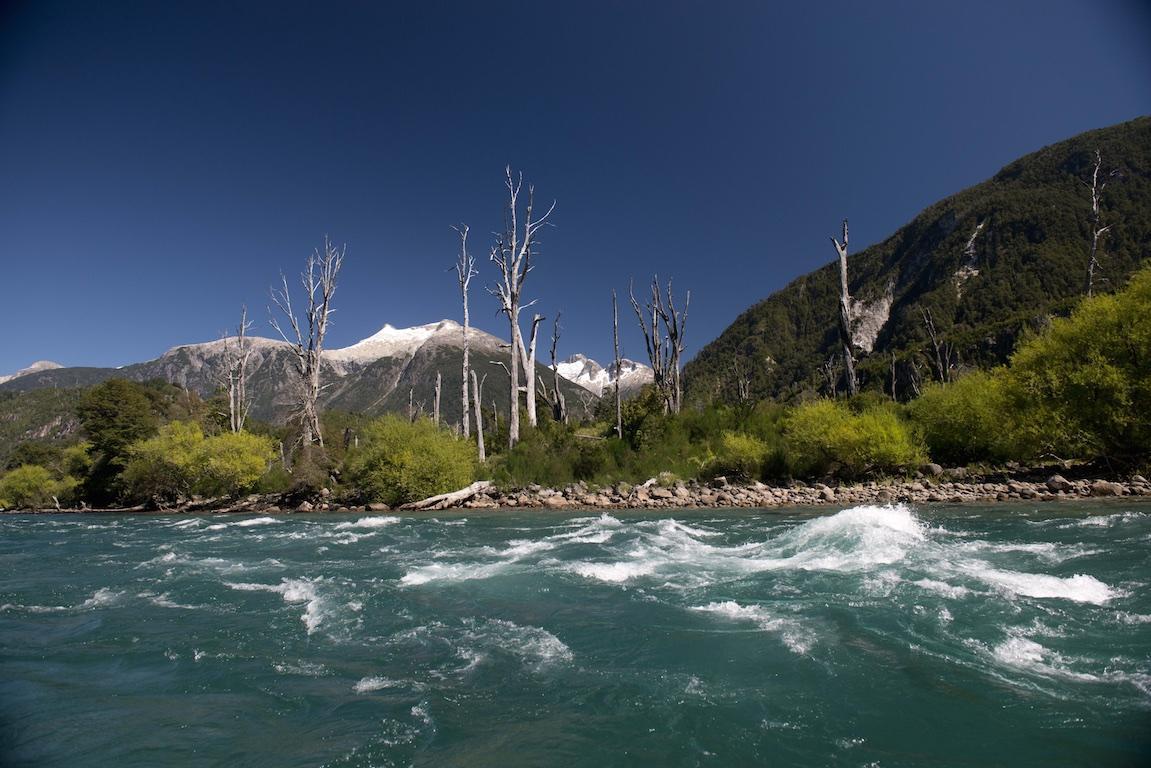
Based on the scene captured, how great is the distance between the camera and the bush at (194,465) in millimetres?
30625

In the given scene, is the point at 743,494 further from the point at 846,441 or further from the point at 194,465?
the point at 194,465

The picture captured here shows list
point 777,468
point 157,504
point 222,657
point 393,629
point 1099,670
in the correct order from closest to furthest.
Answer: point 1099,670
point 222,657
point 393,629
point 777,468
point 157,504

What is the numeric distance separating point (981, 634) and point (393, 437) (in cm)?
2289

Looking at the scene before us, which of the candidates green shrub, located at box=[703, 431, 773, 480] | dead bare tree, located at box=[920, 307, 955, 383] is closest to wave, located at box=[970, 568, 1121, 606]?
green shrub, located at box=[703, 431, 773, 480]

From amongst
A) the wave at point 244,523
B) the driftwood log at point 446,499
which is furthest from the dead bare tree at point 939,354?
the wave at point 244,523

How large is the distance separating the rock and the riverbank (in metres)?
0.02

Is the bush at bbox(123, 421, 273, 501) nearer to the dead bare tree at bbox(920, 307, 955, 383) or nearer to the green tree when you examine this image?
the green tree

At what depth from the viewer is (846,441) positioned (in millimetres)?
22312

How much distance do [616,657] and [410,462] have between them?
795 inches

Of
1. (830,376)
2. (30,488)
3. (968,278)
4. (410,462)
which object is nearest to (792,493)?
(410,462)

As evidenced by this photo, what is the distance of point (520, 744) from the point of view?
4.31 metres

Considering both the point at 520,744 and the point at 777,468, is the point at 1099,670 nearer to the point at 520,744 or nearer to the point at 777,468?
the point at 520,744

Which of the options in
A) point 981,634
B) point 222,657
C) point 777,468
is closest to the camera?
point 981,634

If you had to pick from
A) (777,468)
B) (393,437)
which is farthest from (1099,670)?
(393,437)
